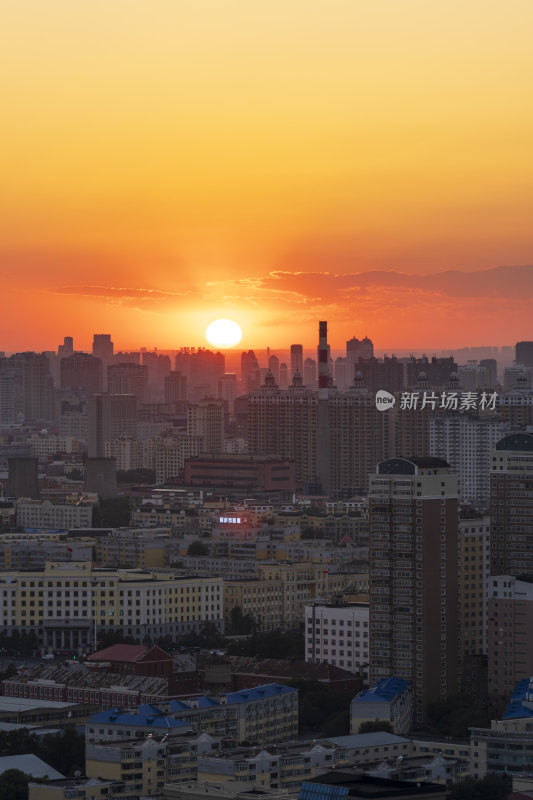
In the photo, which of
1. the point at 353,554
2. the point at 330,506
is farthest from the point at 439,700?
the point at 330,506

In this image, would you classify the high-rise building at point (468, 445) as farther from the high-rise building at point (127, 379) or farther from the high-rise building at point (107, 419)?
the high-rise building at point (127, 379)

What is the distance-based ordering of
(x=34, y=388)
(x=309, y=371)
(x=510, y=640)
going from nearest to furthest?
(x=510, y=640) → (x=309, y=371) → (x=34, y=388)

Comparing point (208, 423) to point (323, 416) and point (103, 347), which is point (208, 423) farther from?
point (103, 347)

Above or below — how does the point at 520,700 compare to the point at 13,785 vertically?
above

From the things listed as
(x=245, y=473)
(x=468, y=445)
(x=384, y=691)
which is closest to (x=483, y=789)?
(x=384, y=691)

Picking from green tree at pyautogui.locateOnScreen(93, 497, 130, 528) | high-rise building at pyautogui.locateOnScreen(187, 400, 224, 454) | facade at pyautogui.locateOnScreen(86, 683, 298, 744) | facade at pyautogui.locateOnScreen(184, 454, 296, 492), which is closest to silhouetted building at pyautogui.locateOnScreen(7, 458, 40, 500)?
green tree at pyautogui.locateOnScreen(93, 497, 130, 528)

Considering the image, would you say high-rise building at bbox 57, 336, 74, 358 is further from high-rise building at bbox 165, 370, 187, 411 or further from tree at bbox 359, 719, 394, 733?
tree at bbox 359, 719, 394, 733

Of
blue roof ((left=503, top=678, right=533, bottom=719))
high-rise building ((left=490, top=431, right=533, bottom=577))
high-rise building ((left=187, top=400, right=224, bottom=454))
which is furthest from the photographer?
high-rise building ((left=187, top=400, right=224, bottom=454))
